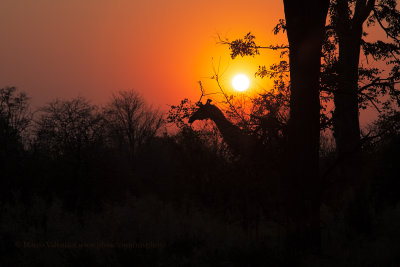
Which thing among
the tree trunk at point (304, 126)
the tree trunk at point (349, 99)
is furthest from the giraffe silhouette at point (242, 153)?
the tree trunk at point (349, 99)

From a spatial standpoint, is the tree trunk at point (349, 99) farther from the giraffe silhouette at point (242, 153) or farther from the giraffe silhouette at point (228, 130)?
the giraffe silhouette at point (228, 130)

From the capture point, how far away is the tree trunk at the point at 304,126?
8195 millimetres

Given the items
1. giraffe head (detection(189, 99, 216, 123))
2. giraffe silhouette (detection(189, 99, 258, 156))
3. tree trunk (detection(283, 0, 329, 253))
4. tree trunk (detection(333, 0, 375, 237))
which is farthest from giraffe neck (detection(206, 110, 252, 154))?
tree trunk (detection(333, 0, 375, 237))

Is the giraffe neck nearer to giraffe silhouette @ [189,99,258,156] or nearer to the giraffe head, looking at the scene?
giraffe silhouette @ [189,99,258,156]

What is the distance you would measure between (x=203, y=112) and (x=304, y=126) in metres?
4.49

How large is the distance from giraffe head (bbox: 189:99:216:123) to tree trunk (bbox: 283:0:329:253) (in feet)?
13.0

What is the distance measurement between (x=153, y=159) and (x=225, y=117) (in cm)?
3265

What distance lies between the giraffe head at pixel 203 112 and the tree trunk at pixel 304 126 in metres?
3.95

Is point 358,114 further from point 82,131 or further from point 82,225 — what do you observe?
point 82,131

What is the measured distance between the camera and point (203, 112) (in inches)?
487

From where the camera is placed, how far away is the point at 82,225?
1211 cm

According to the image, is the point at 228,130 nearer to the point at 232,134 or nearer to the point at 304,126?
the point at 232,134

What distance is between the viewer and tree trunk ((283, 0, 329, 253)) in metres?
8.20

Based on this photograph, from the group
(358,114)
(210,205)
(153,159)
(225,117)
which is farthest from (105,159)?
(153,159)
